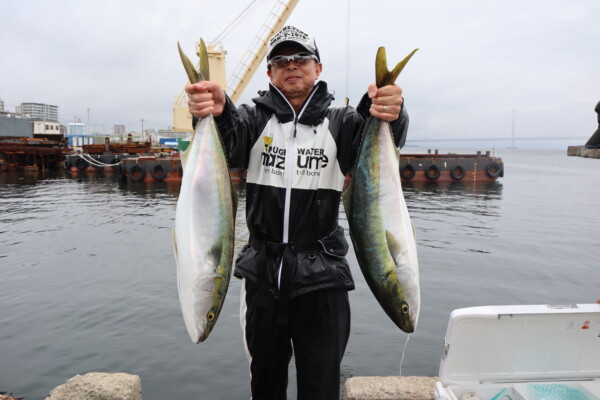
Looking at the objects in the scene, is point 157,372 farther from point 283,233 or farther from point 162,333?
point 283,233

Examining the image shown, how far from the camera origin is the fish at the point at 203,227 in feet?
8.01

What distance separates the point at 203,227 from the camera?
8.35 ft

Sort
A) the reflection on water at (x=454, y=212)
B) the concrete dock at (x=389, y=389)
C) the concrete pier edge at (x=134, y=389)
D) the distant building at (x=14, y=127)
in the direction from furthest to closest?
the distant building at (x=14, y=127)
the reflection on water at (x=454, y=212)
the concrete dock at (x=389, y=389)
the concrete pier edge at (x=134, y=389)

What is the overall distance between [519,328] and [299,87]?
256 centimetres

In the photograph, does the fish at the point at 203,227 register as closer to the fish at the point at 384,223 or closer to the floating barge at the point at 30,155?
the fish at the point at 384,223

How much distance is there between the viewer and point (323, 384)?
9.05 feet

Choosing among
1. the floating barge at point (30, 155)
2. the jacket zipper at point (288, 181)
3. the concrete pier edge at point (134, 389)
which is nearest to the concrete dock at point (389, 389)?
the concrete pier edge at point (134, 389)

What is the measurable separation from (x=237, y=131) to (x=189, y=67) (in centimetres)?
50

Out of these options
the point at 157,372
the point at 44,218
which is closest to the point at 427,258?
the point at 157,372

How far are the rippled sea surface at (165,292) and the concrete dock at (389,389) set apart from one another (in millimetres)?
1103

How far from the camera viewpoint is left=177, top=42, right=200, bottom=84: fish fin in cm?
247

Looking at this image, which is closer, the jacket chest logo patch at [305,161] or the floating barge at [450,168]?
the jacket chest logo patch at [305,161]

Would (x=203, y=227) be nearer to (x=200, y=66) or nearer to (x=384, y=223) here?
(x=200, y=66)

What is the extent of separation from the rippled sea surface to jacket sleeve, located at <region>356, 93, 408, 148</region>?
11.4 feet
